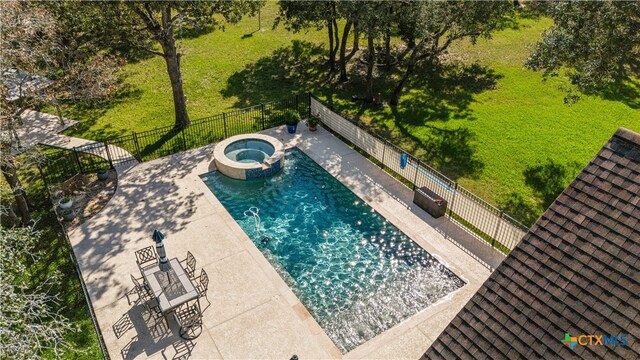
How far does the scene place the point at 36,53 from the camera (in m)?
15.9

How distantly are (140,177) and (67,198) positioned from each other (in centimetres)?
320

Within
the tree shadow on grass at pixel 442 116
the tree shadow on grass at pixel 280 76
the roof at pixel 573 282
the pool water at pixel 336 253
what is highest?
the roof at pixel 573 282

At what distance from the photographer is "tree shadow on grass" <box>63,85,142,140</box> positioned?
938 inches

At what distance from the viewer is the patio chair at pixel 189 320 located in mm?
13703

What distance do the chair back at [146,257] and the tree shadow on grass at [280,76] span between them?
12.9 meters

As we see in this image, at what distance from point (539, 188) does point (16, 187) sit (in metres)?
20.9

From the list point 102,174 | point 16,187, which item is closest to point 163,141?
point 102,174

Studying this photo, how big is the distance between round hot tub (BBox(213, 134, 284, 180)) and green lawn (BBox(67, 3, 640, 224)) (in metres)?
4.75

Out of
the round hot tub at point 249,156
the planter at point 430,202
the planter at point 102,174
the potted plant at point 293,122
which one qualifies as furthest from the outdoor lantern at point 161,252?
the potted plant at point 293,122

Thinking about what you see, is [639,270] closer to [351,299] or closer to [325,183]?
[351,299]

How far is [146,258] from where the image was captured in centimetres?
1585

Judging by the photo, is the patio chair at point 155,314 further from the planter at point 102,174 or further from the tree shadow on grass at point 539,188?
the tree shadow on grass at point 539,188

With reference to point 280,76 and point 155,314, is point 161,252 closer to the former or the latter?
point 155,314

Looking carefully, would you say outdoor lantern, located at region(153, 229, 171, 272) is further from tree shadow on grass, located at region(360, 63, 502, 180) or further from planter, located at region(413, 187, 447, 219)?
tree shadow on grass, located at region(360, 63, 502, 180)
